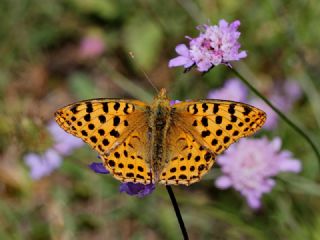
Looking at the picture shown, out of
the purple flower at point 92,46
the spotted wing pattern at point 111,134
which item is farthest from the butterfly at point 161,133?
→ the purple flower at point 92,46

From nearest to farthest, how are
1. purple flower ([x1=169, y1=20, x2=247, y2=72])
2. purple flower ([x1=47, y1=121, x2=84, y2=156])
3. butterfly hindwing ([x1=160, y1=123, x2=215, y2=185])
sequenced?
butterfly hindwing ([x1=160, y1=123, x2=215, y2=185]) → purple flower ([x1=169, y1=20, x2=247, y2=72]) → purple flower ([x1=47, y1=121, x2=84, y2=156])

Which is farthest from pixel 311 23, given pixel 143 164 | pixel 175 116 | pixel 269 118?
pixel 143 164

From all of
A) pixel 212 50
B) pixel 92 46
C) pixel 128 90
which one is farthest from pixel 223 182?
pixel 92 46

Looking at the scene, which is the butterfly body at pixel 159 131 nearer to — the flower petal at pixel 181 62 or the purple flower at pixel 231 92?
the flower petal at pixel 181 62

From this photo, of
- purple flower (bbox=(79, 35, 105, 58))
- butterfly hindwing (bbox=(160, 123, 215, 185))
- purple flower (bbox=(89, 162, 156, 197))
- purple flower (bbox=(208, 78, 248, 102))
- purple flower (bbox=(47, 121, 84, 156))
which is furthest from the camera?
purple flower (bbox=(79, 35, 105, 58))

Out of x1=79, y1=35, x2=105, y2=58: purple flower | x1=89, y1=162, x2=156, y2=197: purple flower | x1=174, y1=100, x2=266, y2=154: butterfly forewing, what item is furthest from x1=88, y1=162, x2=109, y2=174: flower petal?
x1=79, y1=35, x2=105, y2=58: purple flower

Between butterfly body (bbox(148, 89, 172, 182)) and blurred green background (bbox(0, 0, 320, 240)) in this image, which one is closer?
butterfly body (bbox(148, 89, 172, 182))

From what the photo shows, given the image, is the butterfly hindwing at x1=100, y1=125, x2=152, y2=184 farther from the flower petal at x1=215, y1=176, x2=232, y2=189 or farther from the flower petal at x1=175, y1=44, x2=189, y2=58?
the flower petal at x1=215, y1=176, x2=232, y2=189
